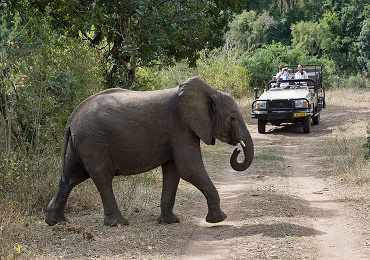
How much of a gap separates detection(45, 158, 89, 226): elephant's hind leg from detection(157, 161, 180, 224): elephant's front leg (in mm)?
1105

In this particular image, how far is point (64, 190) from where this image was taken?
10.0 meters

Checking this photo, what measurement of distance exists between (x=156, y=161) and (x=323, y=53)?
43.3m

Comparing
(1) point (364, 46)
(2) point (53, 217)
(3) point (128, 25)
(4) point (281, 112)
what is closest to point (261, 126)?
(4) point (281, 112)

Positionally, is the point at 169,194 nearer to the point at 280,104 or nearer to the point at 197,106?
the point at 197,106

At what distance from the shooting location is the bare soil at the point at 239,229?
27.3 feet

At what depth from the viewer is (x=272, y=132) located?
22391 mm

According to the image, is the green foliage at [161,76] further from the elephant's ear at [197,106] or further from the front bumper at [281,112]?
the elephant's ear at [197,106]

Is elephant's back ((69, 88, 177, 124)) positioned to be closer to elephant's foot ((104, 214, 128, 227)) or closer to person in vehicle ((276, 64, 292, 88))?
elephant's foot ((104, 214, 128, 227))

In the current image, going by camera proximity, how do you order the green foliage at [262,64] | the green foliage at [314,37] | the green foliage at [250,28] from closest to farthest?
the green foliage at [262,64]
the green foliage at [314,37]
the green foliage at [250,28]

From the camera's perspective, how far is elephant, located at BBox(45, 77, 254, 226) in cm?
974

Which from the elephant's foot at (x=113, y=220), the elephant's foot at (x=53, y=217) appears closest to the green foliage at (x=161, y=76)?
the elephant's foot at (x=53, y=217)

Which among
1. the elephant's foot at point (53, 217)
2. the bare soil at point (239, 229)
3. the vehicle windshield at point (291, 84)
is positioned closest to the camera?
the bare soil at point (239, 229)

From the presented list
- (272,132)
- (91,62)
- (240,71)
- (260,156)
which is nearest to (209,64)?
(240,71)

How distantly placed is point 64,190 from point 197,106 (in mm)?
2124
